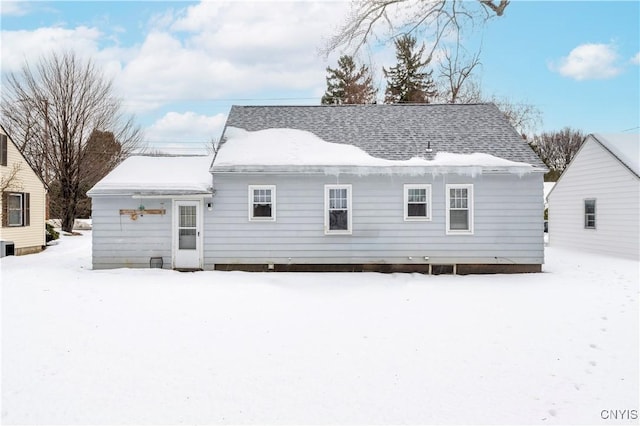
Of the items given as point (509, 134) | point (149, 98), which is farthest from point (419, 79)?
point (509, 134)

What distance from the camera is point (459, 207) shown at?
39.0 ft

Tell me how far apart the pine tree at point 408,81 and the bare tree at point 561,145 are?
16.8m

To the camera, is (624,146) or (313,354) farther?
(624,146)

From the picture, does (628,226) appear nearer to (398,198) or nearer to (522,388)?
(398,198)

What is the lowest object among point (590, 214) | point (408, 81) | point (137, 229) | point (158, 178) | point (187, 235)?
point (187, 235)

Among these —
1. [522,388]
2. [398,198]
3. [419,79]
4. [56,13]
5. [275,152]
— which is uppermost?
[419,79]

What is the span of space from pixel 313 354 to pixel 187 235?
24.9ft

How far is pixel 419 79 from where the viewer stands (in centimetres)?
3475

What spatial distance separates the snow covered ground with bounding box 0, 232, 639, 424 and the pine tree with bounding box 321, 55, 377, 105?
1065 inches

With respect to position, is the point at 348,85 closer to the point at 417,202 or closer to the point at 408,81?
the point at 408,81

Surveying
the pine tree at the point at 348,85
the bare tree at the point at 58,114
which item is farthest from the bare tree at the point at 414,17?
the pine tree at the point at 348,85

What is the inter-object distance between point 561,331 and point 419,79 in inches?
1239

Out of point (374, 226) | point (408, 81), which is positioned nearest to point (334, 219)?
point (374, 226)

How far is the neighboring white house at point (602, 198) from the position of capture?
13883 millimetres
